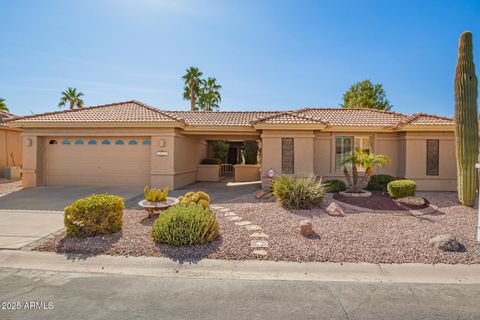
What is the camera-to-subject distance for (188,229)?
548 centimetres

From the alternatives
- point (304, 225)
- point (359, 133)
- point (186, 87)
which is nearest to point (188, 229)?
point (304, 225)

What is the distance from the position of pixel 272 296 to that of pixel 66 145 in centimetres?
1413

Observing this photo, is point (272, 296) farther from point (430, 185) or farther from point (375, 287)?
point (430, 185)

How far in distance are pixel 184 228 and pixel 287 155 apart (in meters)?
8.02

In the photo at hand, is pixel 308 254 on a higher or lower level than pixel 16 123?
lower

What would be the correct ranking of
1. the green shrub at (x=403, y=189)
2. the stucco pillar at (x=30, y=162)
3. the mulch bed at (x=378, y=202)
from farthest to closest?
the stucco pillar at (x=30, y=162), the green shrub at (x=403, y=189), the mulch bed at (x=378, y=202)

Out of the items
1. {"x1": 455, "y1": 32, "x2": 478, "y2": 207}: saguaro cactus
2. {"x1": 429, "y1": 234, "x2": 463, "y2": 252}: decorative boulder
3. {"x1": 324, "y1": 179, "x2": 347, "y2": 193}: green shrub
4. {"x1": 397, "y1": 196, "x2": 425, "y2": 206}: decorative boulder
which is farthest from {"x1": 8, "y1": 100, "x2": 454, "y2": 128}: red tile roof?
{"x1": 429, "y1": 234, "x2": 463, "y2": 252}: decorative boulder

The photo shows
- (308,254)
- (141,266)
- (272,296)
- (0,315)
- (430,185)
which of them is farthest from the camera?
(430,185)

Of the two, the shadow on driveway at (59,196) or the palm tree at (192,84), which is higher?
the palm tree at (192,84)

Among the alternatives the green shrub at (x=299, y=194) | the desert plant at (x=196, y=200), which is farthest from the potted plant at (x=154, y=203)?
the green shrub at (x=299, y=194)

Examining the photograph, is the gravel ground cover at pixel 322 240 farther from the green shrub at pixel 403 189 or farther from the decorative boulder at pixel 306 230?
the green shrub at pixel 403 189

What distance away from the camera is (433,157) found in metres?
12.5

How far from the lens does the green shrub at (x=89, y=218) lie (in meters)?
5.86

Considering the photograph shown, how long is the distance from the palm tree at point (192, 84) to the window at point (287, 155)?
22.7m
